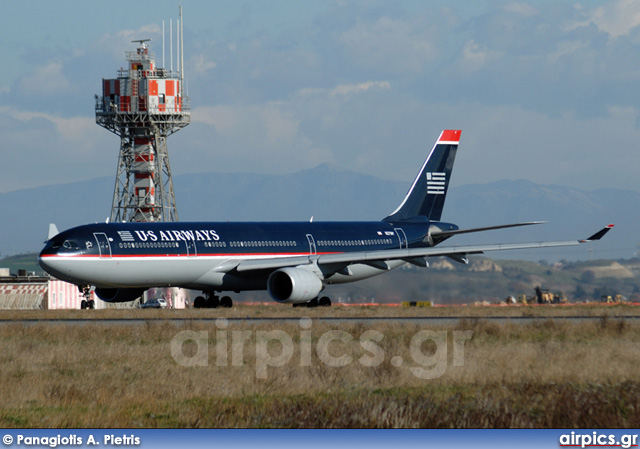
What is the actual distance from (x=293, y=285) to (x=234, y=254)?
4.04 metres

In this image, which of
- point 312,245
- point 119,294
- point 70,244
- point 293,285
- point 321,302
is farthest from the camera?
point 321,302

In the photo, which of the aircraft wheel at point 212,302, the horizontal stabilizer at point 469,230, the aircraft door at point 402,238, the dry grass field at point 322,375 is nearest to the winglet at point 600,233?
the horizontal stabilizer at point 469,230

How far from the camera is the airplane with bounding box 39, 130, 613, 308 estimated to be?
39.5 meters

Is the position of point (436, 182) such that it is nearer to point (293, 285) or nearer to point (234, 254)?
point (234, 254)

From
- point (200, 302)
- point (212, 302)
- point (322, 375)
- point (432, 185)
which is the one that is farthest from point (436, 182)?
point (322, 375)

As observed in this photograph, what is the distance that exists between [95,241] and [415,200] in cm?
2112

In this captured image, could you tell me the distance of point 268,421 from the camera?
13586mm

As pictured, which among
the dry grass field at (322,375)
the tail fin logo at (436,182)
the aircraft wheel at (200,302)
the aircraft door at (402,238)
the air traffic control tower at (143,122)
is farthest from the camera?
the air traffic control tower at (143,122)

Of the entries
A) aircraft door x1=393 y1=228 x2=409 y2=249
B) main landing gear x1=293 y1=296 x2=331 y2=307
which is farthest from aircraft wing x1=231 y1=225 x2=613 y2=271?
aircraft door x1=393 y1=228 x2=409 y2=249

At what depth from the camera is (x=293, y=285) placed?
4106 cm

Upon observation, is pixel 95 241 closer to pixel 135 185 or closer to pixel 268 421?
pixel 268 421

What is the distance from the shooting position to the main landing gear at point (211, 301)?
46.8 metres

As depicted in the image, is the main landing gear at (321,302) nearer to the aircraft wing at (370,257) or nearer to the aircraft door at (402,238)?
the aircraft wing at (370,257)

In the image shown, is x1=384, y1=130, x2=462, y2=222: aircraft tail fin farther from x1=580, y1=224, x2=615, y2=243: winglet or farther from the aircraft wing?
x1=580, y1=224, x2=615, y2=243: winglet
